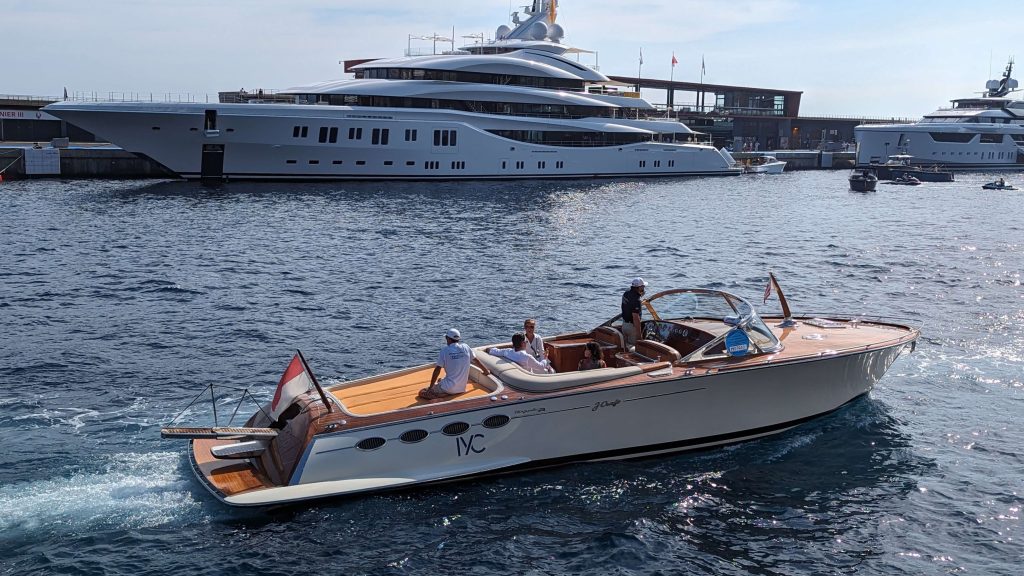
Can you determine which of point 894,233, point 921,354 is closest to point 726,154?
point 894,233

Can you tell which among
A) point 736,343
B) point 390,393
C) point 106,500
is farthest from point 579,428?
point 106,500

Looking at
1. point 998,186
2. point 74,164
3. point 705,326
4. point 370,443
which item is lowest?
point 370,443

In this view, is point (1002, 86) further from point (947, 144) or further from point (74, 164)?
point (74, 164)

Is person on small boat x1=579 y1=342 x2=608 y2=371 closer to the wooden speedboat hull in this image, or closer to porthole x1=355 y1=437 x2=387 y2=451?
the wooden speedboat hull

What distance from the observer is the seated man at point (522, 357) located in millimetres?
13625

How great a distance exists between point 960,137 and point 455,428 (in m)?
109

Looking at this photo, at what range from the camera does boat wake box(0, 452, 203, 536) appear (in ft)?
38.3

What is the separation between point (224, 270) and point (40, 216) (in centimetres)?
1747

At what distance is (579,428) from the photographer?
13344mm

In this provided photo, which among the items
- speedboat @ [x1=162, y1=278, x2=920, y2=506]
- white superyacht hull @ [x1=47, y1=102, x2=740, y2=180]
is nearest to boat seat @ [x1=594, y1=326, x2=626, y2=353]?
speedboat @ [x1=162, y1=278, x2=920, y2=506]

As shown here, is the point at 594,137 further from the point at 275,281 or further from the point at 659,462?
the point at 659,462

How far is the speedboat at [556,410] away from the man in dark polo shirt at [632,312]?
150 mm

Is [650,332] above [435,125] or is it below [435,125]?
below

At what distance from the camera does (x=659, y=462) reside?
46.3 ft
